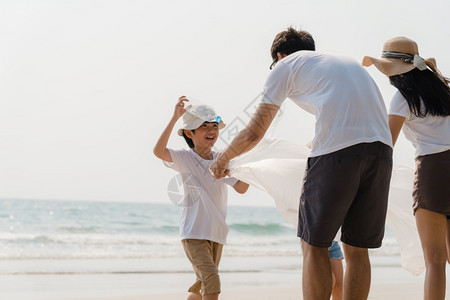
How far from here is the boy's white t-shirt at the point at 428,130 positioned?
3.57 m

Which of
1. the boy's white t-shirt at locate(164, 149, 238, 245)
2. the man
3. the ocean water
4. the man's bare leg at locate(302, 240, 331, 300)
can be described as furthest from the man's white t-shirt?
the ocean water

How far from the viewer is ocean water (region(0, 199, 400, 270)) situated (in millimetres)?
12992

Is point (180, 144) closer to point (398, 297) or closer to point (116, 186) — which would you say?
point (398, 297)

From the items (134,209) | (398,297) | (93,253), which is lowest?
(134,209)

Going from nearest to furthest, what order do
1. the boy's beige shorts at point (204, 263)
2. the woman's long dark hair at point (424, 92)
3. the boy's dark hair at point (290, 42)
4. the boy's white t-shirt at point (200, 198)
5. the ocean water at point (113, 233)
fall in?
the boy's dark hair at point (290, 42) → the woman's long dark hair at point (424, 92) → the boy's beige shorts at point (204, 263) → the boy's white t-shirt at point (200, 198) → the ocean water at point (113, 233)

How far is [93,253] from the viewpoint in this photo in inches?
502

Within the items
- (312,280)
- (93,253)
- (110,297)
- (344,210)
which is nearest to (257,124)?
(344,210)

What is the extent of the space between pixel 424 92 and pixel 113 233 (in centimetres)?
1641

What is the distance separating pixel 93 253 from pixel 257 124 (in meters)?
10.3

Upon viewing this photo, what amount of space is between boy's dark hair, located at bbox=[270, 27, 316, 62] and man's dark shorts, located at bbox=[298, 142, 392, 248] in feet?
2.34

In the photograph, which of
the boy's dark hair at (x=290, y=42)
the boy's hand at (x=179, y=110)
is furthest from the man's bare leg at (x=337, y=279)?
the boy's dark hair at (x=290, y=42)

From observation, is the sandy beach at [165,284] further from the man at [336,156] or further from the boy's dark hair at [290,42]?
the boy's dark hair at [290,42]

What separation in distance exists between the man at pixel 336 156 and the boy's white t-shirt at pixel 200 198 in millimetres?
771

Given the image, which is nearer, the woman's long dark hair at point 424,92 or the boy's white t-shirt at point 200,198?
the woman's long dark hair at point 424,92
